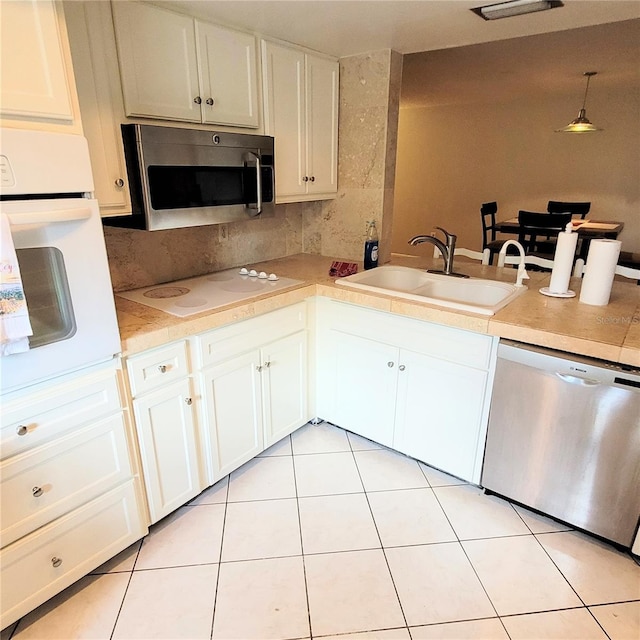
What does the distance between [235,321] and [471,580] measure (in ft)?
4.47

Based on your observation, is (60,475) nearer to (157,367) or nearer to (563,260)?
(157,367)

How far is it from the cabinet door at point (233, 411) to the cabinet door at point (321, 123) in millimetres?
1192

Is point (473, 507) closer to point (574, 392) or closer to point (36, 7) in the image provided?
point (574, 392)

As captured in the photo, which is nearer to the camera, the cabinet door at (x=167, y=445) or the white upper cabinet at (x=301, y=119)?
the cabinet door at (x=167, y=445)

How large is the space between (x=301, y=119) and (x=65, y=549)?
2226 millimetres

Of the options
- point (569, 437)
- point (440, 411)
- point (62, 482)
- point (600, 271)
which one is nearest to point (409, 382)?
point (440, 411)

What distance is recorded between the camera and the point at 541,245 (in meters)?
4.48

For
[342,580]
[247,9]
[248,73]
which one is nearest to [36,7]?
[247,9]

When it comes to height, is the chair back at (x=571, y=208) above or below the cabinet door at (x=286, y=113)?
below

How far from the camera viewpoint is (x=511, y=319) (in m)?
1.68

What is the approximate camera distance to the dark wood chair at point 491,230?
4129 millimetres

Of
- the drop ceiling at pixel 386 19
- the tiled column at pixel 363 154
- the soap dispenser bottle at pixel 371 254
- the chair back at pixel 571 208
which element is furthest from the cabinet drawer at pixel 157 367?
the chair back at pixel 571 208

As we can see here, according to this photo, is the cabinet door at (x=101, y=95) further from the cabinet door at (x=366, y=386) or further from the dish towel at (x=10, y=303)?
the cabinet door at (x=366, y=386)

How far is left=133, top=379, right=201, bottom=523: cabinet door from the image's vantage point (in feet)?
5.30
